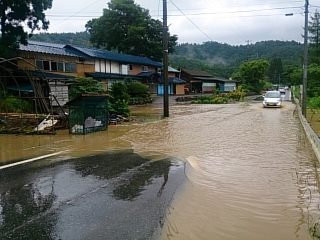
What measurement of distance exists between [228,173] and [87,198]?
129 inches

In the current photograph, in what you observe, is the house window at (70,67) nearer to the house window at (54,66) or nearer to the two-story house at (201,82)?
the house window at (54,66)

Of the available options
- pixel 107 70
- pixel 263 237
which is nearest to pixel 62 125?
pixel 263 237

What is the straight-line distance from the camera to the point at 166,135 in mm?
13398

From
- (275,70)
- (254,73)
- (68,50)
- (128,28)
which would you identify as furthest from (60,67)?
(275,70)

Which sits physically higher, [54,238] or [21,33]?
[21,33]

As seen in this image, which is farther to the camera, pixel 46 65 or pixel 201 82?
pixel 201 82

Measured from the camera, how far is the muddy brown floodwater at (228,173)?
4.53 metres

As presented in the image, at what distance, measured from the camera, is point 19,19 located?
22875 millimetres

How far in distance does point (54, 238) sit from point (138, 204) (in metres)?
1.54

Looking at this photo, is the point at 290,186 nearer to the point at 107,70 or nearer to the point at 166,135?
the point at 166,135

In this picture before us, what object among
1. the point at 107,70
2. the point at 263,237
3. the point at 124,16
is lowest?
the point at 263,237

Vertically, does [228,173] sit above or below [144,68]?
below

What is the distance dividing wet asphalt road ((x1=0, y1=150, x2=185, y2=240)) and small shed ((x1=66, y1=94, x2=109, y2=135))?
5.06 metres

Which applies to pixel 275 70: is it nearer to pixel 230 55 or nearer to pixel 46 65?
pixel 230 55
